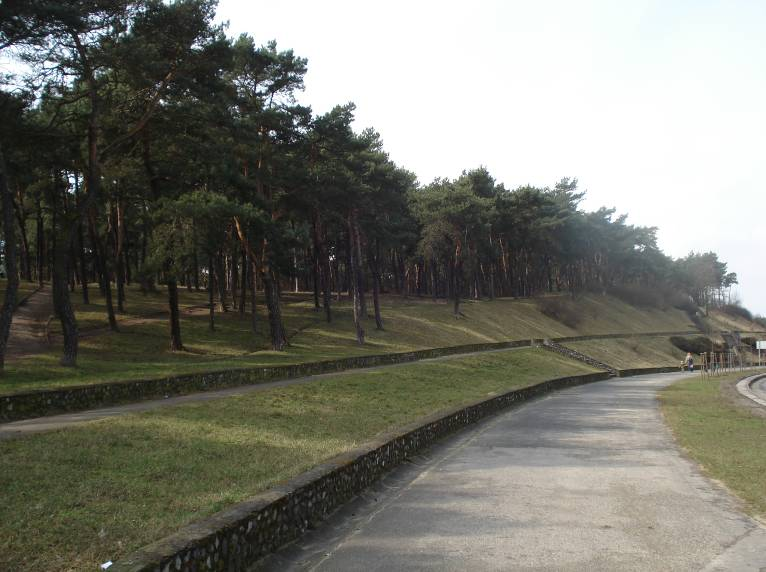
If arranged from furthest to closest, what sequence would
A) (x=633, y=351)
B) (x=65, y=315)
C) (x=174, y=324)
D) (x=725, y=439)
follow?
(x=633, y=351), (x=174, y=324), (x=65, y=315), (x=725, y=439)

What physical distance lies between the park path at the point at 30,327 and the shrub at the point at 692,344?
66232mm

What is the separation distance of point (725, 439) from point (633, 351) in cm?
5328

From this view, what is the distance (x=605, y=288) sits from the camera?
103m

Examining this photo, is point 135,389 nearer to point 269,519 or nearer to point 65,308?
point 65,308

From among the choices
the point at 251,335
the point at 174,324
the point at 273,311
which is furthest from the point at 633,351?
the point at 174,324

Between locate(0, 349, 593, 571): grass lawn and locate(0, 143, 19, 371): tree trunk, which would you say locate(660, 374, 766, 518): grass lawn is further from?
locate(0, 143, 19, 371): tree trunk

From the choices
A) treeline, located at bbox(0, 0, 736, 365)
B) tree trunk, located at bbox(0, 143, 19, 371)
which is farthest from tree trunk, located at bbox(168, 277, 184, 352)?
tree trunk, located at bbox(0, 143, 19, 371)

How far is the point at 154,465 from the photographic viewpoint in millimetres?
9836

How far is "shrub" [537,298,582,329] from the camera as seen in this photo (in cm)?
7825

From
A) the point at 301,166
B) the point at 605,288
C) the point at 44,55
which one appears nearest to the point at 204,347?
the point at 301,166

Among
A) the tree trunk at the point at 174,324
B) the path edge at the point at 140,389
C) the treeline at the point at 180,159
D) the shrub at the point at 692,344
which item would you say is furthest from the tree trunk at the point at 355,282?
the shrub at the point at 692,344

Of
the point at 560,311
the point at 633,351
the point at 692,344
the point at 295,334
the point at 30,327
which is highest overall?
the point at 30,327

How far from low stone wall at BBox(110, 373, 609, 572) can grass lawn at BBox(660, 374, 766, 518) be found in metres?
5.80

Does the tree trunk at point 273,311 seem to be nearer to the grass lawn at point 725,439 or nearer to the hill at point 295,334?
the hill at point 295,334
